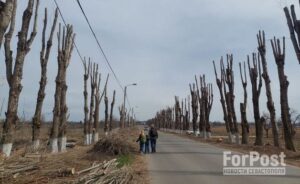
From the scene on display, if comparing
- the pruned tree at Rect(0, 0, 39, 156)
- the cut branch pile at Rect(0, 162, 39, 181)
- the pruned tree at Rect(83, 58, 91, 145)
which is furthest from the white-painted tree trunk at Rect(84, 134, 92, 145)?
the cut branch pile at Rect(0, 162, 39, 181)

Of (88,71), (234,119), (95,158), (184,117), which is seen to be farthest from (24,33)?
(184,117)

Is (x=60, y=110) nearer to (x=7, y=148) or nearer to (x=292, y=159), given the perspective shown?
(x=7, y=148)

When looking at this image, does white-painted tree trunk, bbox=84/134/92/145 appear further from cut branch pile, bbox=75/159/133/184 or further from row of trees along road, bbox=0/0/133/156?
cut branch pile, bbox=75/159/133/184

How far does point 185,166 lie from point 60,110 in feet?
38.5

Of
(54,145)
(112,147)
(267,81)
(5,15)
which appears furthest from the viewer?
(267,81)

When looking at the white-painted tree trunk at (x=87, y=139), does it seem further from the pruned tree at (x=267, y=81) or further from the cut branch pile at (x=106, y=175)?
the cut branch pile at (x=106, y=175)

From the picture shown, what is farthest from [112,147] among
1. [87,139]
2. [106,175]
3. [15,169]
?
[87,139]

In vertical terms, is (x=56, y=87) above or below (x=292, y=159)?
above

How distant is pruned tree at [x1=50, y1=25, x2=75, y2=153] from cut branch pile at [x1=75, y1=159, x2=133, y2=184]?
1228 centimetres

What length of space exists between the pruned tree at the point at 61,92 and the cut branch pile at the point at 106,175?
40.3ft

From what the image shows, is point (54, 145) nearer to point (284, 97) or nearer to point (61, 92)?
point (61, 92)

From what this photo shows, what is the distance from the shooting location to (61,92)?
2553cm

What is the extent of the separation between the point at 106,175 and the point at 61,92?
15.8 meters

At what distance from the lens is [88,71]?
36.2 meters
